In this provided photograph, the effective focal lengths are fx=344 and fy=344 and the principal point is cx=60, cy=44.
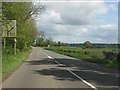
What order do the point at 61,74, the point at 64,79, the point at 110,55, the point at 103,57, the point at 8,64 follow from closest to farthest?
the point at 64,79 < the point at 61,74 < the point at 8,64 < the point at 110,55 < the point at 103,57

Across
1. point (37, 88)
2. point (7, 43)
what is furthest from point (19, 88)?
point (7, 43)

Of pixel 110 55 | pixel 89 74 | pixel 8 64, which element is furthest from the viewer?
pixel 110 55

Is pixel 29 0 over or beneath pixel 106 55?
over

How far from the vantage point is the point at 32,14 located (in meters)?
50.2

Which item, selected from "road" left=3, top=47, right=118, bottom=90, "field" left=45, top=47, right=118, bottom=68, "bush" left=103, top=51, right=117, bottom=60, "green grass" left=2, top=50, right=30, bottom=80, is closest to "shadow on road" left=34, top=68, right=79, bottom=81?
"road" left=3, top=47, right=118, bottom=90

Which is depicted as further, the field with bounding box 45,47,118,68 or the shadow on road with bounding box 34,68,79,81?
the field with bounding box 45,47,118,68

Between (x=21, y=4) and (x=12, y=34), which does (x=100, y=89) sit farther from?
(x=12, y=34)

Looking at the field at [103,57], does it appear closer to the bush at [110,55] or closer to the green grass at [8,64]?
the bush at [110,55]

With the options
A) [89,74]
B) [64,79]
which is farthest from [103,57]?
[64,79]

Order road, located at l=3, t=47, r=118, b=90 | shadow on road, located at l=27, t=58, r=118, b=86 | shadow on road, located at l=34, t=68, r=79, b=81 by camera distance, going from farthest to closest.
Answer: shadow on road, located at l=34, t=68, r=79, b=81, shadow on road, located at l=27, t=58, r=118, b=86, road, located at l=3, t=47, r=118, b=90

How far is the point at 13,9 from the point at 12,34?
12.6 m

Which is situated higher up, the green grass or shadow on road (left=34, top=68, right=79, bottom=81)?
the green grass

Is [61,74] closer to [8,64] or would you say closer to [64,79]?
[64,79]

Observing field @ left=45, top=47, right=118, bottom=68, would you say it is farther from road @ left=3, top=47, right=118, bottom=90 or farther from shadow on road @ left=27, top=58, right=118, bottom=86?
road @ left=3, top=47, right=118, bottom=90
